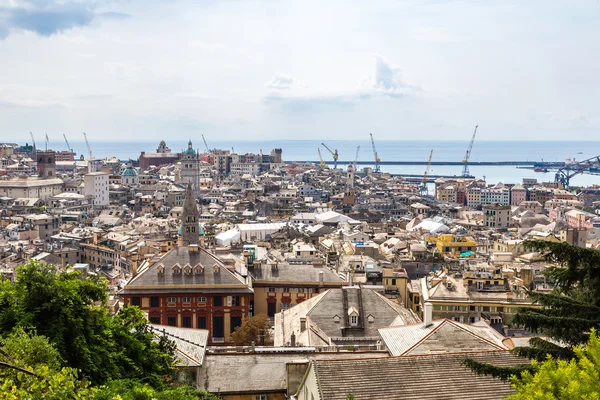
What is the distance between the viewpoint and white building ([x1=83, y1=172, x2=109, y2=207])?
128750 mm

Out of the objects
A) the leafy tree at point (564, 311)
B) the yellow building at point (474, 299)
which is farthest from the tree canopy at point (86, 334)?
the yellow building at point (474, 299)

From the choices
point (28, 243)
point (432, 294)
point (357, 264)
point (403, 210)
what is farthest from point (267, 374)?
point (403, 210)

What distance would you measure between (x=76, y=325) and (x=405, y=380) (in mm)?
8461

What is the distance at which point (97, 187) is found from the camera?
130 meters

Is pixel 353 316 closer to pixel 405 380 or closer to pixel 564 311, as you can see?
pixel 405 380

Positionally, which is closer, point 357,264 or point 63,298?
point 63,298

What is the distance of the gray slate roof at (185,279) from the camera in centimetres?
3934

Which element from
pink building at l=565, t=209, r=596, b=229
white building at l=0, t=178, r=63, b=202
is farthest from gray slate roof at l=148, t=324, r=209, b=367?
white building at l=0, t=178, r=63, b=202

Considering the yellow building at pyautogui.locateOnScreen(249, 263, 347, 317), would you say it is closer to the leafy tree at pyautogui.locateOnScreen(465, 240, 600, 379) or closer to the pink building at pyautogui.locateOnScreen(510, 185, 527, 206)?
the leafy tree at pyautogui.locateOnScreen(465, 240, 600, 379)

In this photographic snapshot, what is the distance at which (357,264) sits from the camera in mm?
49781

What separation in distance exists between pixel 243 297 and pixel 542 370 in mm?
29476

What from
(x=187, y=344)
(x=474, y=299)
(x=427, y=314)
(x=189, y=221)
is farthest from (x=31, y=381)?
(x=189, y=221)

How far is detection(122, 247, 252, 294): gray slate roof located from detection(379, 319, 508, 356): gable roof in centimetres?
1616

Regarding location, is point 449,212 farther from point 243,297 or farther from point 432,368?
point 432,368
